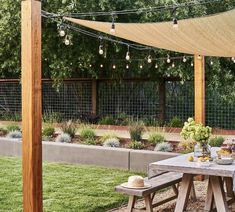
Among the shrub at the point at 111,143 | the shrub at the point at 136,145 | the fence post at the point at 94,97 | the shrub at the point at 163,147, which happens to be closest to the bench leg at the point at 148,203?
the shrub at the point at 163,147

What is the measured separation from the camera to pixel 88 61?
11.6 meters

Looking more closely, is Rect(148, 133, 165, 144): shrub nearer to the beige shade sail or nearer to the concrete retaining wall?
the concrete retaining wall

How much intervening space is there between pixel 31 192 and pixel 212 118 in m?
8.74

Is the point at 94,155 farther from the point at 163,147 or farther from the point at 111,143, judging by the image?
the point at 163,147

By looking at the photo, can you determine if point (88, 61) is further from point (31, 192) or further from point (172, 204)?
point (31, 192)

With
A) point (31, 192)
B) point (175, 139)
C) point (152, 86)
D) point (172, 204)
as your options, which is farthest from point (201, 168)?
point (152, 86)

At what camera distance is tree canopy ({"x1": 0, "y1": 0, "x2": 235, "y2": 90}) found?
10086 millimetres

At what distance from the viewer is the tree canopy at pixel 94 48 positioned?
10086 mm

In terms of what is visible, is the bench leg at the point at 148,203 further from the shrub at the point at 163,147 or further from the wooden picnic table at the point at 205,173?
the shrub at the point at 163,147

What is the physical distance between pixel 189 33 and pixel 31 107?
2.69 metres

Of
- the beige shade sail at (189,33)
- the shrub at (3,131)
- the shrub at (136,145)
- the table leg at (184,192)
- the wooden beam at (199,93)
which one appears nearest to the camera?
the table leg at (184,192)

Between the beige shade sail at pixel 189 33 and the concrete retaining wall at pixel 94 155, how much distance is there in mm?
1936

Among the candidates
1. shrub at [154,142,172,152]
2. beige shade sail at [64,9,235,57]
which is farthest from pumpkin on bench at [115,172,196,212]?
shrub at [154,142,172,152]

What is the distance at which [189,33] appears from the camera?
5.60 meters
